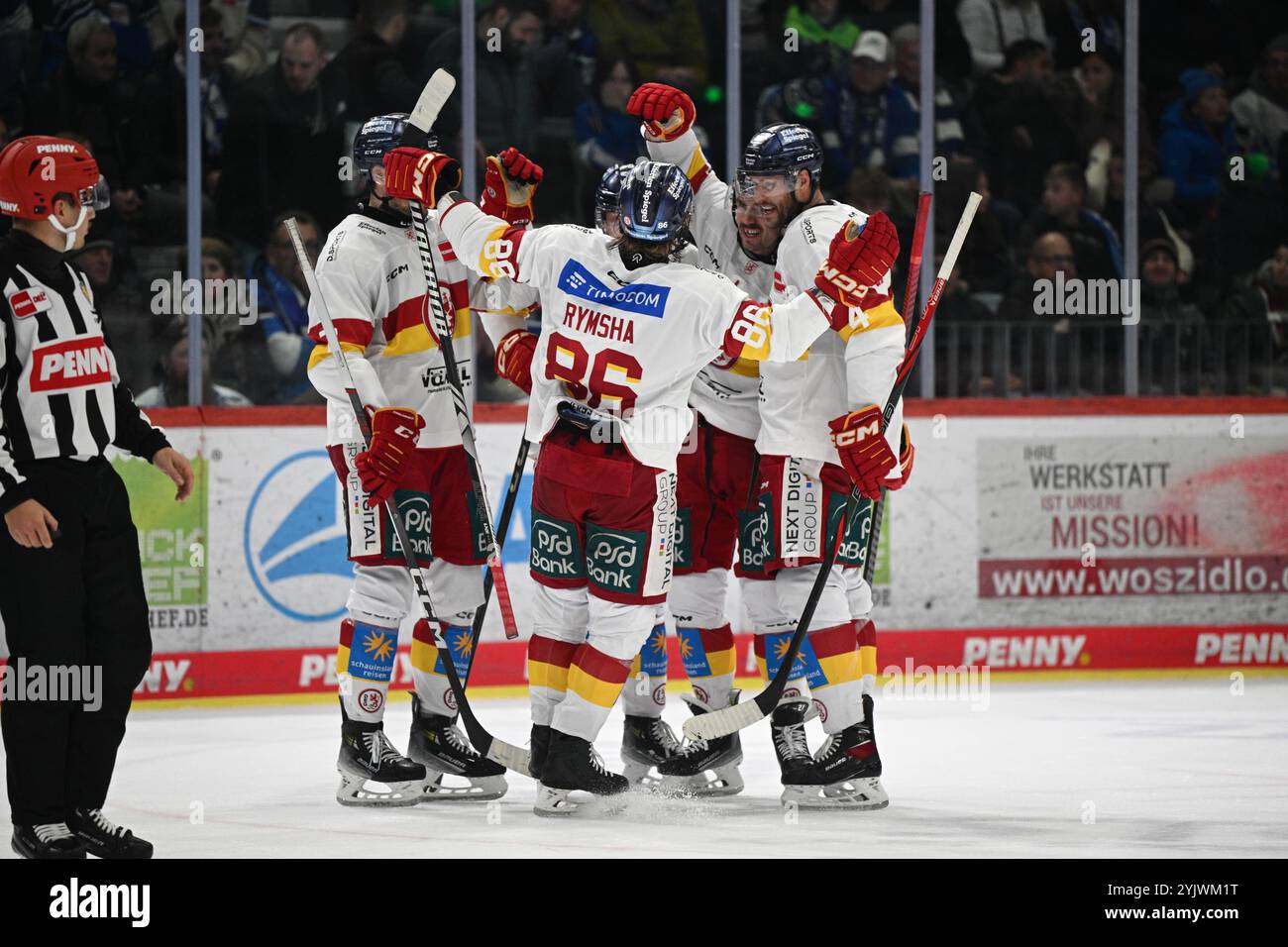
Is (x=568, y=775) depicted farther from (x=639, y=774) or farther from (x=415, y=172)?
(x=415, y=172)

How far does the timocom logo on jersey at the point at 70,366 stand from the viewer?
342cm

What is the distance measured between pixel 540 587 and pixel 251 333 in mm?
2634

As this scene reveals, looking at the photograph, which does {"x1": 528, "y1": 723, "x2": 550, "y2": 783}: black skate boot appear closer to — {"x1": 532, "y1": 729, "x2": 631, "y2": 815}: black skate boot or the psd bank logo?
{"x1": 532, "y1": 729, "x2": 631, "y2": 815}: black skate boot

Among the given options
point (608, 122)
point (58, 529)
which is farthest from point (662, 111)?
point (608, 122)

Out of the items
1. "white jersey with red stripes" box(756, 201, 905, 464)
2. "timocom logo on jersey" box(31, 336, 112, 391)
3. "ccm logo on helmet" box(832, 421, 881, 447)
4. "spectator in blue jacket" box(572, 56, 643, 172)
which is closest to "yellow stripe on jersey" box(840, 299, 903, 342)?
"white jersey with red stripes" box(756, 201, 905, 464)

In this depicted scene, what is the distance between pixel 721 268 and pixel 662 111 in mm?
449

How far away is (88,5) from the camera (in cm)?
650

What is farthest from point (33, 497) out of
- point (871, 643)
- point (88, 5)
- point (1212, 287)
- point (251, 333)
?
point (1212, 287)

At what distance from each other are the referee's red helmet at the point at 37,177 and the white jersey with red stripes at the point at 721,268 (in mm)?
1686

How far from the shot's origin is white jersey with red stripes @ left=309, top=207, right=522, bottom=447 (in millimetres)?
4328

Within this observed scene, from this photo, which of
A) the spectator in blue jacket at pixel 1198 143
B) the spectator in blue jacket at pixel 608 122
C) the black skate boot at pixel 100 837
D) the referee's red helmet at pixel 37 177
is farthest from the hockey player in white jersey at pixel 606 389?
the spectator in blue jacket at pixel 1198 143

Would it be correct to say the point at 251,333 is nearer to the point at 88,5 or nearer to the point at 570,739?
the point at 88,5

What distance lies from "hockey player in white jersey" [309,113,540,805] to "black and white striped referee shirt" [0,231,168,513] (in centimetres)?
86

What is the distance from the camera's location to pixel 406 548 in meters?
4.26
